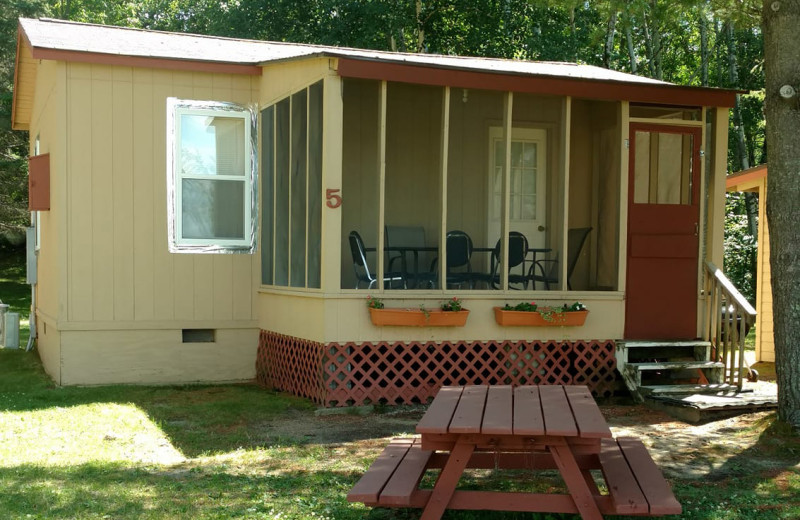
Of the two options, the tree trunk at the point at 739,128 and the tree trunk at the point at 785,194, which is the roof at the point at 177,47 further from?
the tree trunk at the point at 739,128

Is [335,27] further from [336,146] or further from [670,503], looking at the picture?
[670,503]

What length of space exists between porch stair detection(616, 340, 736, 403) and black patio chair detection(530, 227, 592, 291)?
0.98 metres

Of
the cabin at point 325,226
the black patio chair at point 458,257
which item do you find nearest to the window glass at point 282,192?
the cabin at point 325,226

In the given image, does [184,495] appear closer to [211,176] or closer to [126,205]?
[126,205]

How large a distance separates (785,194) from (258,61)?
5278 mm

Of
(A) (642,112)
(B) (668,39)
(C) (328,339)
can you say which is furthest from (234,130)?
(B) (668,39)

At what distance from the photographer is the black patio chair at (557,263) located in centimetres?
842

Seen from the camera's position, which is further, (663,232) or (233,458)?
(663,232)

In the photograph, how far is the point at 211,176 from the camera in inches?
346

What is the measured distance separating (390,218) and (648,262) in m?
2.87

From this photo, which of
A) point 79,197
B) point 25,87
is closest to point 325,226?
point 79,197

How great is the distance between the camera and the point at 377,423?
685cm

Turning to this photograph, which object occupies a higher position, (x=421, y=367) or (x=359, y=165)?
(x=359, y=165)

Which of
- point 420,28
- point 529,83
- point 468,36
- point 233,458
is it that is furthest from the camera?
point 468,36
